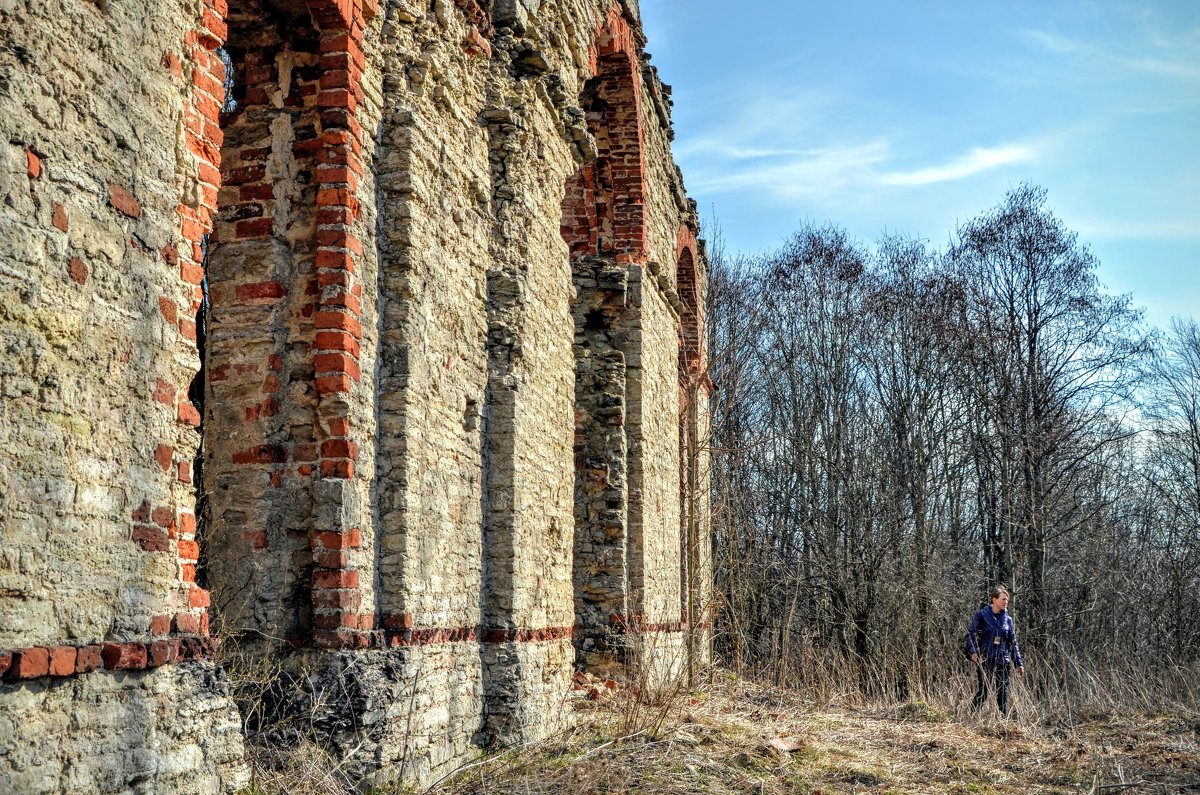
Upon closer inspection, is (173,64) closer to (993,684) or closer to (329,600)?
(329,600)

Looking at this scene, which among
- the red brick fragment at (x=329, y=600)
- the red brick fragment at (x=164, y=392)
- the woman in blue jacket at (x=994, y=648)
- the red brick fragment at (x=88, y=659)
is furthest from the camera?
the woman in blue jacket at (x=994, y=648)

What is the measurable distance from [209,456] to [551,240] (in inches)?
155

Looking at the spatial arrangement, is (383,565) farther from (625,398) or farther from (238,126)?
(625,398)

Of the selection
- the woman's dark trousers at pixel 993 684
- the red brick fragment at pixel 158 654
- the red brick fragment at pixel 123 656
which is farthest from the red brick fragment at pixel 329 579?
the woman's dark trousers at pixel 993 684

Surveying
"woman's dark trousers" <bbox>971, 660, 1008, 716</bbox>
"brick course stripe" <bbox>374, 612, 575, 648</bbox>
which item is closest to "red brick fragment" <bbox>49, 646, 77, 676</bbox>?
"brick course stripe" <bbox>374, 612, 575, 648</bbox>

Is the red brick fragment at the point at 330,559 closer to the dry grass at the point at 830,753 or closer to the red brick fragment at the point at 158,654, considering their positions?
the dry grass at the point at 830,753

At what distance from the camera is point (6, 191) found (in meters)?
3.14

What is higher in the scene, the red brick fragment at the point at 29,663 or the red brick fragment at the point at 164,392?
the red brick fragment at the point at 164,392

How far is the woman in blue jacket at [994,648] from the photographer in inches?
480

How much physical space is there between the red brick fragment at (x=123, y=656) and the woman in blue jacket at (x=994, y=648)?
10483mm

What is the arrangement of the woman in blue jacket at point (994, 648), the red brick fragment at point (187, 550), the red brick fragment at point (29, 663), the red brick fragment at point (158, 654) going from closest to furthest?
the red brick fragment at point (29, 663), the red brick fragment at point (158, 654), the red brick fragment at point (187, 550), the woman in blue jacket at point (994, 648)

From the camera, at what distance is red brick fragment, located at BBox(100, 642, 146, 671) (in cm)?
341

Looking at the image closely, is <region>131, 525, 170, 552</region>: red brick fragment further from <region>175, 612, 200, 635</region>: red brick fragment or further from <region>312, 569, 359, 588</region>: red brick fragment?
<region>312, 569, 359, 588</region>: red brick fragment

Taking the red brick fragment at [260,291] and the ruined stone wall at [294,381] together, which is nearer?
the ruined stone wall at [294,381]
